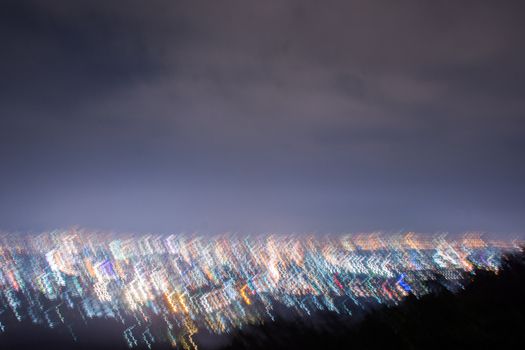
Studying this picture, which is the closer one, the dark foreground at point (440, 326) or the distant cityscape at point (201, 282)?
the dark foreground at point (440, 326)

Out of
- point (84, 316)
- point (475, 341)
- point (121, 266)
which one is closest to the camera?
point (475, 341)

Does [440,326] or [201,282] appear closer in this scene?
[440,326]

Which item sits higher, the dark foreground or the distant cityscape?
the distant cityscape

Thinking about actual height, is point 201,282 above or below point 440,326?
above

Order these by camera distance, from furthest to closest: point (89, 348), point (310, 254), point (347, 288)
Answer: point (310, 254), point (347, 288), point (89, 348)

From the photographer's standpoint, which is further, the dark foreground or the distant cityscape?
the distant cityscape

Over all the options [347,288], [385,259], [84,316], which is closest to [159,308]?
[84,316]

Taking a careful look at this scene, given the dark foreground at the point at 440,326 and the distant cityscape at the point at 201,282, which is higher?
the distant cityscape at the point at 201,282

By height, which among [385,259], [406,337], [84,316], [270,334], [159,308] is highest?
[84,316]

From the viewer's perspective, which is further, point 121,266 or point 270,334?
point 121,266

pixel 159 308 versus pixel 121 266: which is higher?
pixel 121 266

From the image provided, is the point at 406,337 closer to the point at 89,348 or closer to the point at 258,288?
the point at 89,348
